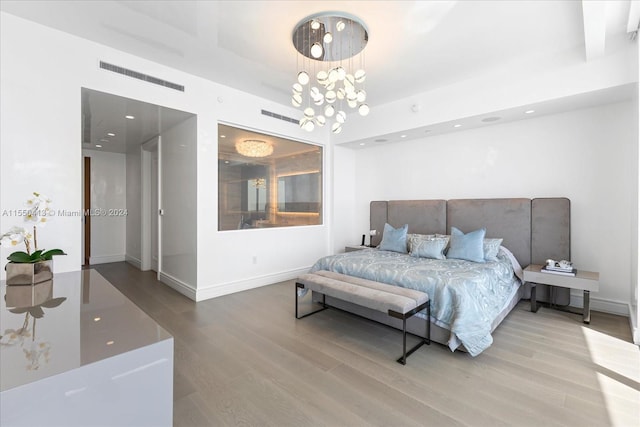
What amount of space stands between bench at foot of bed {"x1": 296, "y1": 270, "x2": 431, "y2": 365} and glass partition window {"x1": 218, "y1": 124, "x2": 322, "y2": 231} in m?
1.73

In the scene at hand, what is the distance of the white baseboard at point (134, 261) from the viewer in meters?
6.02

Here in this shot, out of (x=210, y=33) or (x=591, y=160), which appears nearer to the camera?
(x=210, y=33)

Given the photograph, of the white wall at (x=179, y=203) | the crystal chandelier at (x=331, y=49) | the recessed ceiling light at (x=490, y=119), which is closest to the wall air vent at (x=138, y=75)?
the white wall at (x=179, y=203)

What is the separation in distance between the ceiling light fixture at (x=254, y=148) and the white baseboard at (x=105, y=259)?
436cm

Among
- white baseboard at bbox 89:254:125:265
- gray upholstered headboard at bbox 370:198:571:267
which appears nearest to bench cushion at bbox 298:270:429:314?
gray upholstered headboard at bbox 370:198:571:267

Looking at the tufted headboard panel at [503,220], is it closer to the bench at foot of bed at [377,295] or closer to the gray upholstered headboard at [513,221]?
the gray upholstered headboard at [513,221]

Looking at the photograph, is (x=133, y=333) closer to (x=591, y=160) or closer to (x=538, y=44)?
(x=538, y=44)

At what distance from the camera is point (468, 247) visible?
3822 millimetres

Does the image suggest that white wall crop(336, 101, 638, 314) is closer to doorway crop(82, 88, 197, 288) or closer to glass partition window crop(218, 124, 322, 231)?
glass partition window crop(218, 124, 322, 231)

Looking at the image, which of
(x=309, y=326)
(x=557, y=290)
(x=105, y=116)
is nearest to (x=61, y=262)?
(x=105, y=116)

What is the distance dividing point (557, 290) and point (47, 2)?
610 centimetres

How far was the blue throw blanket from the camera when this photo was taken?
2580 millimetres

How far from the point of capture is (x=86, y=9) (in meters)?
2.61

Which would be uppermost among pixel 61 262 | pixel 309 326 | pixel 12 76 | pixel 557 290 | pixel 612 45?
pixel 612 45
